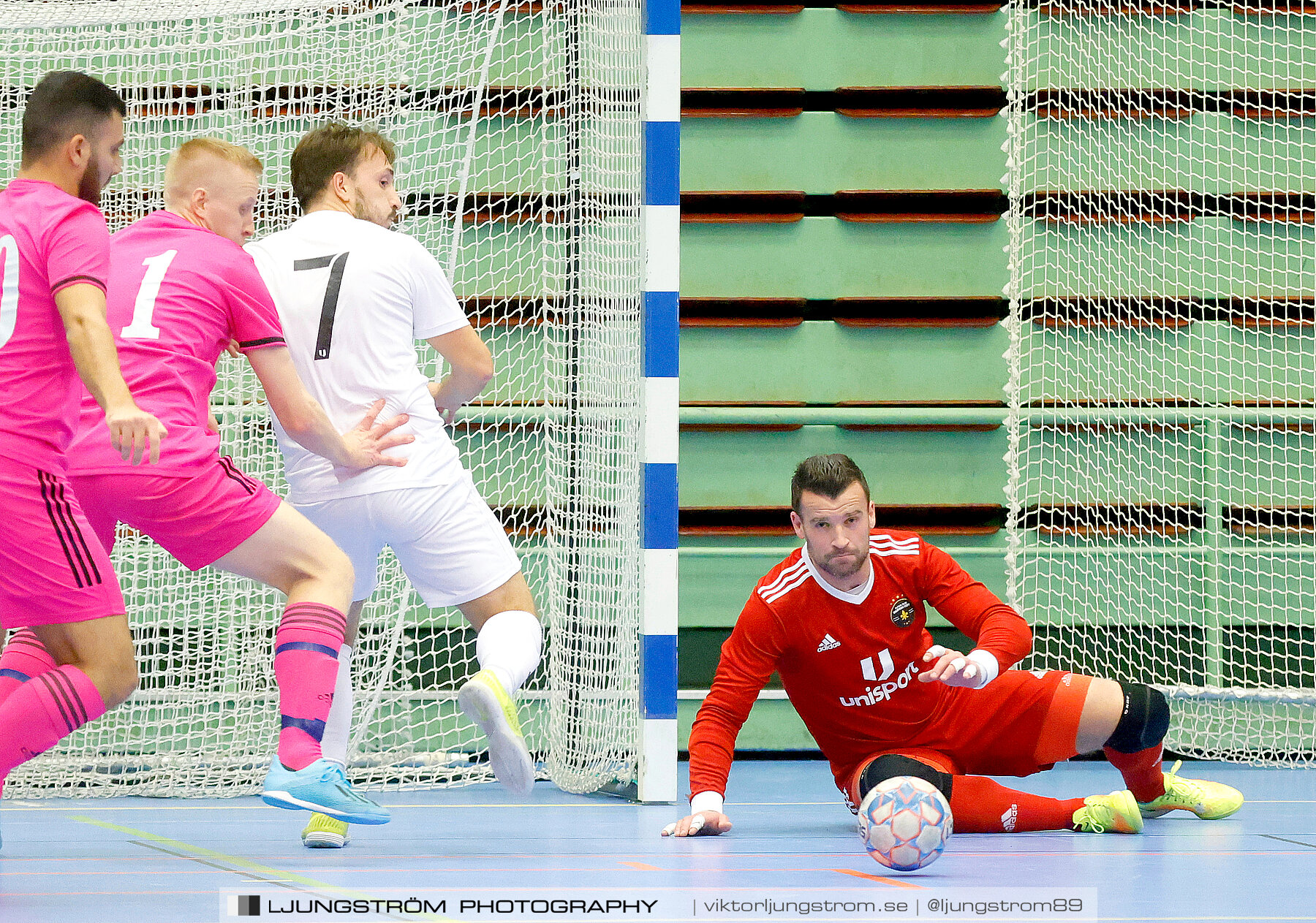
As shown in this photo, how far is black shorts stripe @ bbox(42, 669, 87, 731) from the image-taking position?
3018mm

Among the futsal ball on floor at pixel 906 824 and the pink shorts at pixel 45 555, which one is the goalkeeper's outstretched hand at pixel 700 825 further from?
the pink shorts at pixel 45 555

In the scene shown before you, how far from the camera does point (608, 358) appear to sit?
492 cm

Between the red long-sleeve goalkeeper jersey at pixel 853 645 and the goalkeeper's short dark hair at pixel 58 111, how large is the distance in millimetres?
1935

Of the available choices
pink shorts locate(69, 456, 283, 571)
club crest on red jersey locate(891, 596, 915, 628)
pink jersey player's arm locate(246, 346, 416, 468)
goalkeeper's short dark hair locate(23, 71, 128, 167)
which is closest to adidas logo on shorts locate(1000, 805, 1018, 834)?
club crest on red jersey locate(891, 596, 915, 628)

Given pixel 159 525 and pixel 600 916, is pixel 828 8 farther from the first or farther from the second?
pixel 600 916

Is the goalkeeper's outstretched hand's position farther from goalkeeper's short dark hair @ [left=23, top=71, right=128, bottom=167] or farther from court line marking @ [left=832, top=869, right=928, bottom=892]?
goalkeeper's short dark hair @ [left=23, top=71, right=128, bottom=167]

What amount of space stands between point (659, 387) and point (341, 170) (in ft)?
3.98

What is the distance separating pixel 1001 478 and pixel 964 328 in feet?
2.26

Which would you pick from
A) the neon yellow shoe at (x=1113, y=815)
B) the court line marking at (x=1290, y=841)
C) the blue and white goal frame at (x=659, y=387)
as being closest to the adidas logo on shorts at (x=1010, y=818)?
the neon yellow shoe at (x=1113, y=815)

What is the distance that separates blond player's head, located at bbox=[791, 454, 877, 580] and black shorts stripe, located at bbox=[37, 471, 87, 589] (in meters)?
1.67

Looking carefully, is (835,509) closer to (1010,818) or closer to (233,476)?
(1010,818)

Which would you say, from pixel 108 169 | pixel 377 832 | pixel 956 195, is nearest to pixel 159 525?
pixel 108 169

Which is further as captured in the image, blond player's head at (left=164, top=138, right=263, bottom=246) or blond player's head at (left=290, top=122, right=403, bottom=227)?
blond player's head at (left=290, top=122, right=403, bottom=227)

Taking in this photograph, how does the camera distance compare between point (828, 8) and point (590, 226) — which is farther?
point (828, 8)
